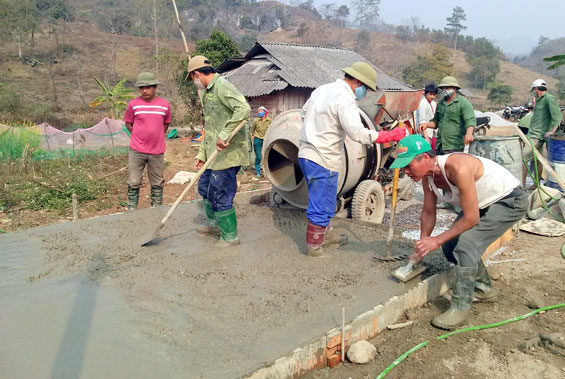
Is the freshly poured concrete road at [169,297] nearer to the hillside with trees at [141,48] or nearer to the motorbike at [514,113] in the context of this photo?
the hillside with trees at [141,48]

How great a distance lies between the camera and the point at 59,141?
10.7 m

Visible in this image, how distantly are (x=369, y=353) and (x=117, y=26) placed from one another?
4732 centimetres

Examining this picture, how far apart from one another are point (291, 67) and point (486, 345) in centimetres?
1409

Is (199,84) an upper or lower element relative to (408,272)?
upper

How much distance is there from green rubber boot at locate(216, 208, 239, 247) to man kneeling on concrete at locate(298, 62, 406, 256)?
0.74m

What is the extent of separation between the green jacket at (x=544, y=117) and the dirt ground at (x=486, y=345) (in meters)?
3.42

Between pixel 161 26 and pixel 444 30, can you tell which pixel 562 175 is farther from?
pixel 444 30

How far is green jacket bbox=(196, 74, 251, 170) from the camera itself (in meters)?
3.82

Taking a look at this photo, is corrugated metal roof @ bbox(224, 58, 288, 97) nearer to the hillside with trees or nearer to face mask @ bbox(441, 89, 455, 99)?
the hillside with trees

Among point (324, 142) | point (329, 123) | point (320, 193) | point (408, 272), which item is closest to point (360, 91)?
point (329, 123)

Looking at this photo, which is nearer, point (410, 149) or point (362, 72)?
point (410, 149)

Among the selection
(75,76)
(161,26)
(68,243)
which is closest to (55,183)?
(68,243)

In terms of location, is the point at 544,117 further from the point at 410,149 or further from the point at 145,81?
the point at 145,81

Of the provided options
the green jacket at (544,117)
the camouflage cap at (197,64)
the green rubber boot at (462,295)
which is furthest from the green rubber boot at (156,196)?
the green jacket at (544,117)
